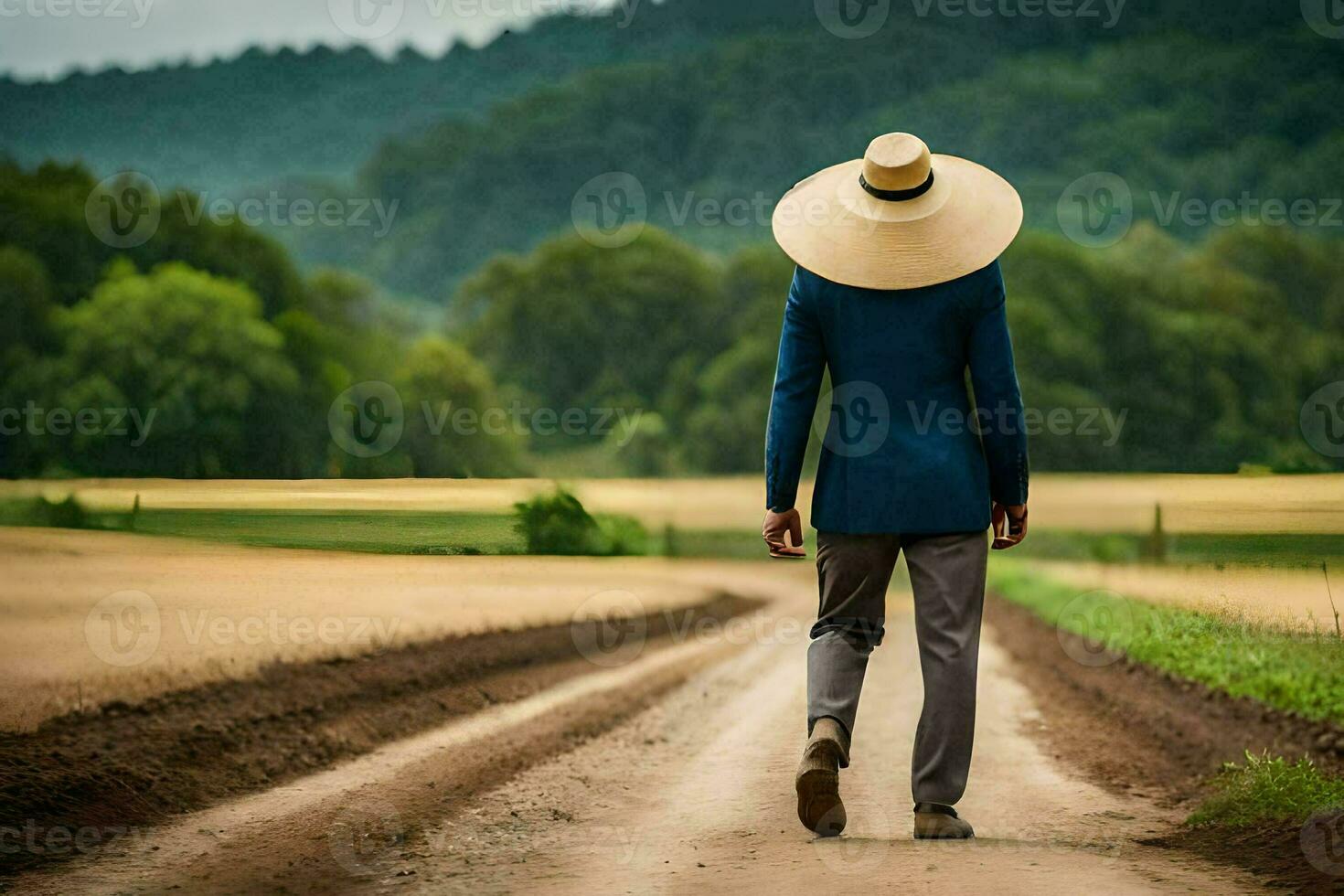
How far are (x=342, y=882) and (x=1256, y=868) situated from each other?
9.39ft

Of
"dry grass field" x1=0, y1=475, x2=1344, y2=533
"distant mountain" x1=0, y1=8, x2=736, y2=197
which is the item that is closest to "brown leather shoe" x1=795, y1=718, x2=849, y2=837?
"dry grass field" x1=0, y1=475, x2=1344, y2=533

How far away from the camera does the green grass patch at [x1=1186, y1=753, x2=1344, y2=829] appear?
5.01m

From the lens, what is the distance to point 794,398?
4.68m

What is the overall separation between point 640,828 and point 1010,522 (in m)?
1.80

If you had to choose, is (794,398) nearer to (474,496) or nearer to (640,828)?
(640,828)

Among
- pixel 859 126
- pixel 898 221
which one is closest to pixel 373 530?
pixel 898 221

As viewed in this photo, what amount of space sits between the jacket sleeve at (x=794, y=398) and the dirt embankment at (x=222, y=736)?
284 cm

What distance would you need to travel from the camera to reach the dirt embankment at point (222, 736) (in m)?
5.41

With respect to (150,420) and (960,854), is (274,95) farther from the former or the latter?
(960,854)

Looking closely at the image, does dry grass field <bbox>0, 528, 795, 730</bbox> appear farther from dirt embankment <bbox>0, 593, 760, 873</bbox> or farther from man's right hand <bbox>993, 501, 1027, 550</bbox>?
man's right hand <bbox>993, 501, 1027, 550</bbox>

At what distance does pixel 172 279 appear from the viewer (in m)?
15.1

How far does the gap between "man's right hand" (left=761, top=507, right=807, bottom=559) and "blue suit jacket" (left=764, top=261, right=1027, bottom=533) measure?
0.04 meters

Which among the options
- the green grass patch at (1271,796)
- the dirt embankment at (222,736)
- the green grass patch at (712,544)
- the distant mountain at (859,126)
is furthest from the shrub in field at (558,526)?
the distant mountain at (859,126)

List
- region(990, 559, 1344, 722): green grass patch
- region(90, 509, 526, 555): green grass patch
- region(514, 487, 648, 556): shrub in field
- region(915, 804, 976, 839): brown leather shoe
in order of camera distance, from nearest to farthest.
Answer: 1. region(915, 804, 976, 839): brown leather shoe
2. region(990, 559, 1344, 722): green grass patch
3. region(90, 509, 526, 555): green grass patch
4. region(514, 487, 648, 556): shrub in field
